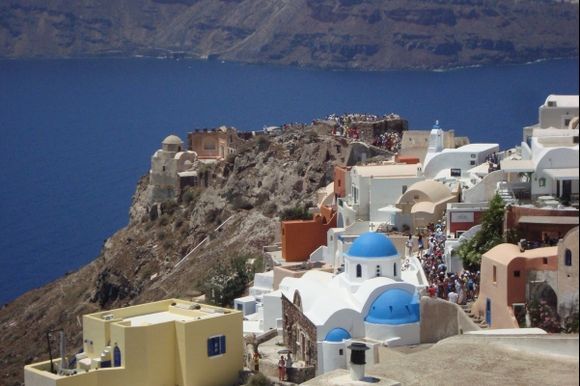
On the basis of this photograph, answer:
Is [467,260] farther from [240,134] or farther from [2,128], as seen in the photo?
[2,128]

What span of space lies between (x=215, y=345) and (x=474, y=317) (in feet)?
15.7

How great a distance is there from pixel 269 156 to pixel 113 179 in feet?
166

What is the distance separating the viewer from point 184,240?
55.0m

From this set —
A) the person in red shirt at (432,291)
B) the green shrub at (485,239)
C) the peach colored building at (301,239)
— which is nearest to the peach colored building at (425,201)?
the peach colored building at (301,239)

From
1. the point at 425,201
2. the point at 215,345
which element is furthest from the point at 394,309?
the point at 425,201

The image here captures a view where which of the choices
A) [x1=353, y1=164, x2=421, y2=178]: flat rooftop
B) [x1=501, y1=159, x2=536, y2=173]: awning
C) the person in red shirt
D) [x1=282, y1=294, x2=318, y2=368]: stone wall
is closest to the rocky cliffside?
[x1=353, y1=164, x2=421, y2=178]: flat rooftop

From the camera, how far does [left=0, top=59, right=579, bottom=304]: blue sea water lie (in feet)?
270

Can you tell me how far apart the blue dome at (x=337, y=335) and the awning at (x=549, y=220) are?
417 centimetres

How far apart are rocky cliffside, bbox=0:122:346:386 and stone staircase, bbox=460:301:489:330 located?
1654 cm

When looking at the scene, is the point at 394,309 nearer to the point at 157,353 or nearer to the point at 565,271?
the point at 157,353

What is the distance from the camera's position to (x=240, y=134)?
201ft

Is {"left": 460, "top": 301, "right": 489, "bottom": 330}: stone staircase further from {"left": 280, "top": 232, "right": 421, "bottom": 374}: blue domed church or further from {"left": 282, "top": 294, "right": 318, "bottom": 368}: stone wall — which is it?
{"left": 282, "top": 294, "right": 318, "bottom": 368}: stone wall

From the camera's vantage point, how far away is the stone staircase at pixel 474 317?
85.6 feet

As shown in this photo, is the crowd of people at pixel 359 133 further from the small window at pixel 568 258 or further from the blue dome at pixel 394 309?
the small window at pixel 568 258
